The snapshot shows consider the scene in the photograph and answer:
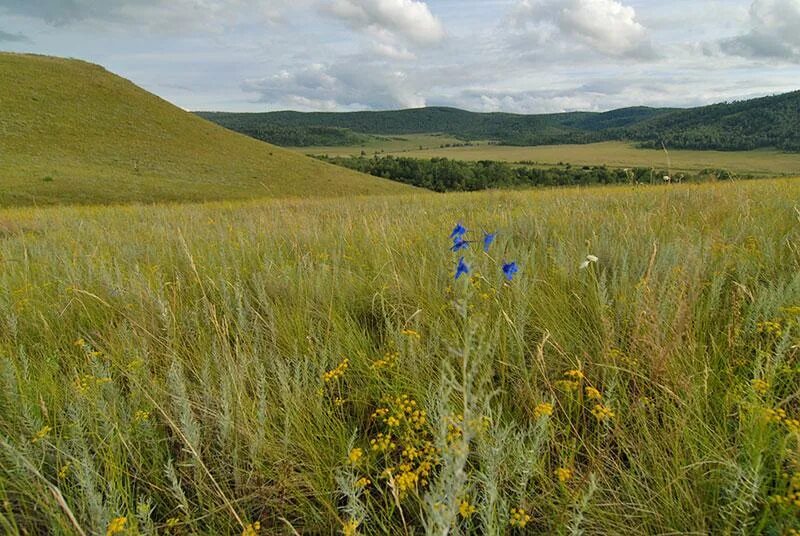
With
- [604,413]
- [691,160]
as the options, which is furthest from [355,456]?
[691,160]

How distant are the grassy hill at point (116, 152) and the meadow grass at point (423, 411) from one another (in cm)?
2560

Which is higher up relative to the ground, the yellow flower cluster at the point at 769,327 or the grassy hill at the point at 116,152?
the grassy hill at the point at 116,152

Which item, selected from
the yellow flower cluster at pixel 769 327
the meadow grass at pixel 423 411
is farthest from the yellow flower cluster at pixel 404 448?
the yellow flower cluster at pixel 769 327

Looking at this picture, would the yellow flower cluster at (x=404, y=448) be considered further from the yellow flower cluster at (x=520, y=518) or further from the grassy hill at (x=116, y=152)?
the grassy hill at (x=116, y=152)

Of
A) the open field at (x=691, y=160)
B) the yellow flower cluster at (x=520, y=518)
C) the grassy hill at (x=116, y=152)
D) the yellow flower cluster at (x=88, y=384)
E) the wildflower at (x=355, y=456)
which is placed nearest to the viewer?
the yellow flower cluster at (x=520, y=518)

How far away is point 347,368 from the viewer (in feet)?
5.26

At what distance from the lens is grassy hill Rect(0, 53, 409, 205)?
27391 millimetres

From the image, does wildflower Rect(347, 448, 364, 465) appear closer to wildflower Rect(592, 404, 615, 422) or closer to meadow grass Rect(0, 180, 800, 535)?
meadow grass Rect(0, 180, 800, 535)

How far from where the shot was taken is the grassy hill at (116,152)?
27391mm

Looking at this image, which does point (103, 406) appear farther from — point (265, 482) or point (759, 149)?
point (759, 149)

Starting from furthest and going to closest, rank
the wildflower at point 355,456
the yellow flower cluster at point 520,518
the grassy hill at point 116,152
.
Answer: the grassy hill at point 116,152, the wildflower at point 355,456, the yellow flower cluster at point 520,518

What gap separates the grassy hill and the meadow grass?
84.0ft

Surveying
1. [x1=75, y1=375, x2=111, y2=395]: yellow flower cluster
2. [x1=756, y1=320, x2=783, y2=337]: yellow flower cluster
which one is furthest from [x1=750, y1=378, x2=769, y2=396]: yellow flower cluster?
[x1=75, y1=375, x2=111, y2=395]: yellow flower cluster

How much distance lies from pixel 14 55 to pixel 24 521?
61574 mm
